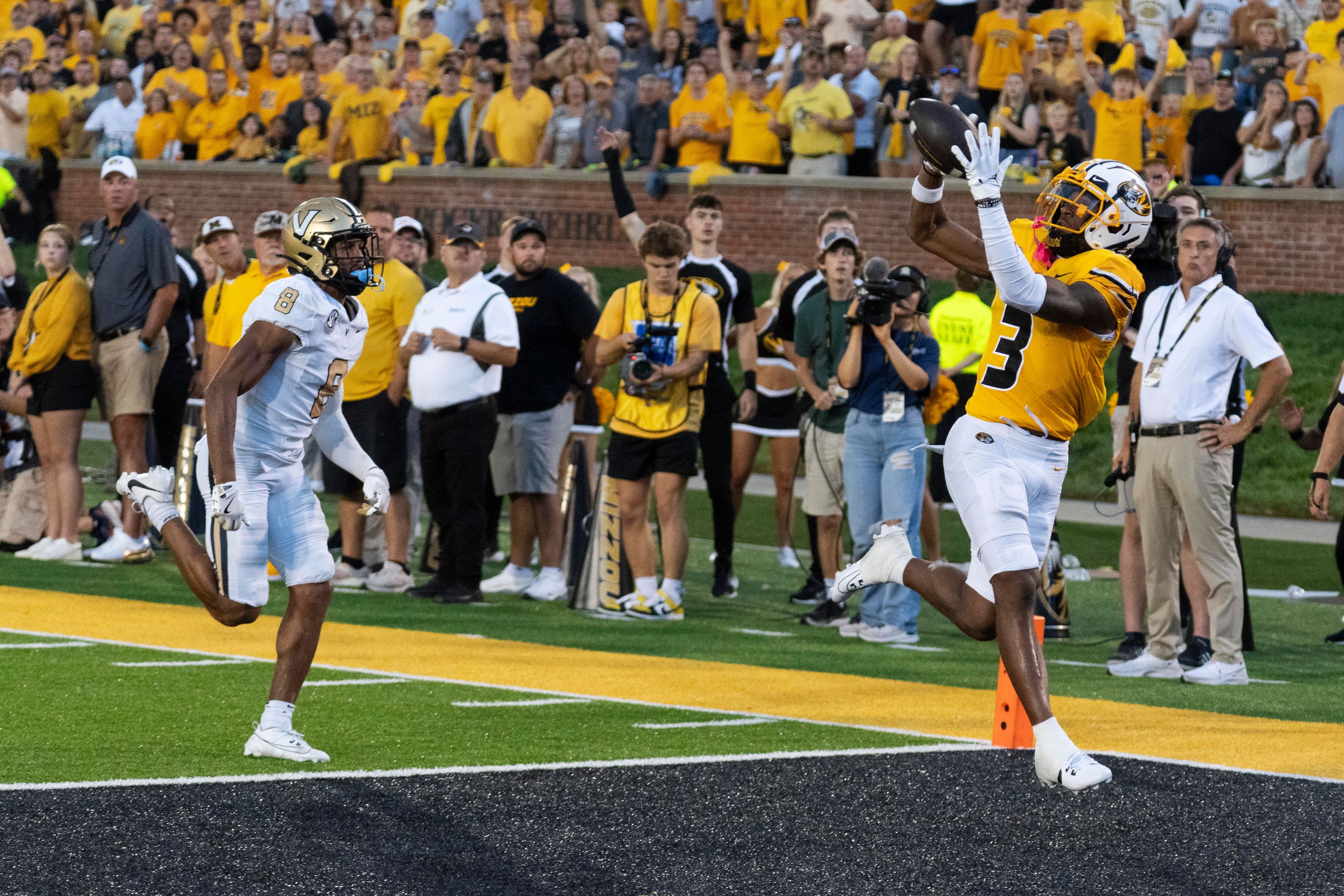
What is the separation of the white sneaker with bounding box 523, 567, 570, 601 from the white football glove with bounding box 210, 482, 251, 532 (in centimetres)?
481

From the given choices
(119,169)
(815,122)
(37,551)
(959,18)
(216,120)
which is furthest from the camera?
(216,120)

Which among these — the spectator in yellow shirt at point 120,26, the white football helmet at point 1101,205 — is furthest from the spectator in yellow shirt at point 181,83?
the white football helmet at point 1101,205

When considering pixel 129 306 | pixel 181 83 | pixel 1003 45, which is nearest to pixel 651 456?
pixel 129 306

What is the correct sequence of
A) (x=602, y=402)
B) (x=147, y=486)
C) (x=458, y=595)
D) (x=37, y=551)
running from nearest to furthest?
1. (x=147, y=486)
2. (x=458, y=595)
3. (x=602, y=402)
4. (x=37, y=551)

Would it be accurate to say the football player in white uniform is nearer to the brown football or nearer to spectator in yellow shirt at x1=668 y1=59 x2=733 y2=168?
the brown football

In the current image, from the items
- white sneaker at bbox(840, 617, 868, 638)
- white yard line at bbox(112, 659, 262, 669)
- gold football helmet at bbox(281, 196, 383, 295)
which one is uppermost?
gold football helmet at bbox(281, 196, 383, 295)

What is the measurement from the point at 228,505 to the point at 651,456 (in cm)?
431

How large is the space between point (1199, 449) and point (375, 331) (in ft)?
16.3

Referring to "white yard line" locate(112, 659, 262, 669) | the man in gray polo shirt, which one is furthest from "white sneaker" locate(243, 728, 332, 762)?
the man in gray polo shirt

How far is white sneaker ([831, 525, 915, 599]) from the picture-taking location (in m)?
6.50

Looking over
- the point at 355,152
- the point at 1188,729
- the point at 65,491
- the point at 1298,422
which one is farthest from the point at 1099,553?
the point at 355,152

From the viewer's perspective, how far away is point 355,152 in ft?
73.9

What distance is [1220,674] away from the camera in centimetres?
847

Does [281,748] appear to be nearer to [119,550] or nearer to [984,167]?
[984,167]
